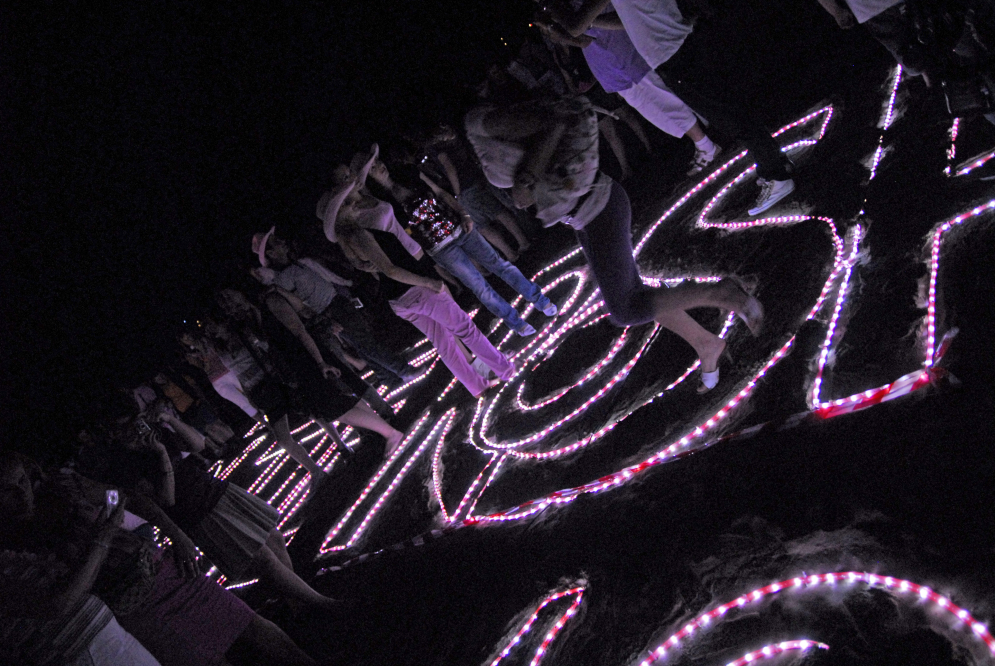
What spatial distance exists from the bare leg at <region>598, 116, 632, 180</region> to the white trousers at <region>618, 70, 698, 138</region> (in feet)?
3.58

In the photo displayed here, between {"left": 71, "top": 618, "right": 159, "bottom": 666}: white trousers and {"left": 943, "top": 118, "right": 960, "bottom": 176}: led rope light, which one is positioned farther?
{"left": 943, "top": 118, "right": 960, "bottom": 176}: led rope light

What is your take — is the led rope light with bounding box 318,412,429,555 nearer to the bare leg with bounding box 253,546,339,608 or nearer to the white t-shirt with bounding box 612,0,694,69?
the bare leg with bounding box 253,546,339,608

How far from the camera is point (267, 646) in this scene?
3.43 m

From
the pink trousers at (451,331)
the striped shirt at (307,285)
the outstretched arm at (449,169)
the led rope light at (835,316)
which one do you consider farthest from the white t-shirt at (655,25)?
the striped shirt at (307,285)

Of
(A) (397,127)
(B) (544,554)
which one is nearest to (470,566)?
(B) (544,554)

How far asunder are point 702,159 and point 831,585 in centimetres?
488

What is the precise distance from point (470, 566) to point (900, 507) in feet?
9.03

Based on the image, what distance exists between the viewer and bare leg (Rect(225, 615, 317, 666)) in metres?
3.42

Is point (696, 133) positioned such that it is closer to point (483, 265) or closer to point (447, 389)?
point (483, 265)

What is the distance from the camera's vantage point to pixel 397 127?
691 centimetres

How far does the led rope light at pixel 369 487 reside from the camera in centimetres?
581

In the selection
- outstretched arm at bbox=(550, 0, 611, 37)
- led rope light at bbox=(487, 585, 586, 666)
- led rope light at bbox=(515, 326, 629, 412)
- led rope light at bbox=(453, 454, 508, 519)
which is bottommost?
led rope light at bbox=(453, 454, 508, 519)

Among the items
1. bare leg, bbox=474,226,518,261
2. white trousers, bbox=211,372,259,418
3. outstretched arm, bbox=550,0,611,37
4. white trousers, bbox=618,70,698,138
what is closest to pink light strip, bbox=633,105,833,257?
white trousers, bbox=618,70,698,138

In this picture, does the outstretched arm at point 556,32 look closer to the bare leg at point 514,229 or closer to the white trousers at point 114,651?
the bare leg at point 514,229
